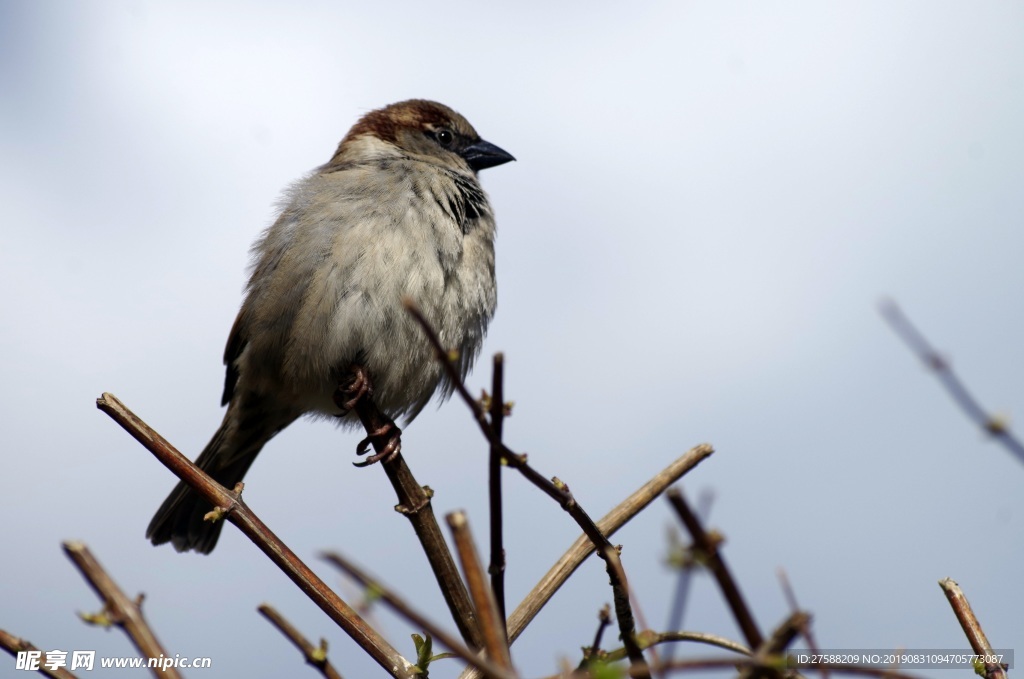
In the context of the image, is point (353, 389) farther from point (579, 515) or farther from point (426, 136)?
point (579, 515)

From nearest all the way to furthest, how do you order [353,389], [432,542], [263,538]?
[263,538]
[432,542]
[353,389]

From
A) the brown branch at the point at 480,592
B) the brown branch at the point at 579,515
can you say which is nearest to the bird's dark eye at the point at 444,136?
the brown branch at the point at 579,515

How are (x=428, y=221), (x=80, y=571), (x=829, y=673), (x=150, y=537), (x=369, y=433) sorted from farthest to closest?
(x=150, y=537), (x=428, y=221), (x=369, y=433), (x=80, y=571), (x=829, y=673)

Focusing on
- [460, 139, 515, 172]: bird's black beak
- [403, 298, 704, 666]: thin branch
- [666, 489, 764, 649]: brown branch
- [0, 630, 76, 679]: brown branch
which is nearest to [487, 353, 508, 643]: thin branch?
[403, 298, 704, 666]: thin branch

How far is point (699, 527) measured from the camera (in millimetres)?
814

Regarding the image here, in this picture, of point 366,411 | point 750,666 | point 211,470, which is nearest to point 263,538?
point 750,666

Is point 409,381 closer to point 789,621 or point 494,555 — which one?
point 494,555

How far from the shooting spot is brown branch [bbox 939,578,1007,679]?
4.62 ft

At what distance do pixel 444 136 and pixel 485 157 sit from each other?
0.24m

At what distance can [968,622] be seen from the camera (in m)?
1.50

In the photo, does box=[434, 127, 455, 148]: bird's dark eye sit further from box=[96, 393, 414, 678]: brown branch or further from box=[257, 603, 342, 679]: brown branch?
box=[257, 603, 342, 679]: brown branch

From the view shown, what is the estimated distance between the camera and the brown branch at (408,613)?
88 cm

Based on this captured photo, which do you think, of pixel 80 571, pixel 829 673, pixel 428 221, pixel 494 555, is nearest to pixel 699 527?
pixel 829 673

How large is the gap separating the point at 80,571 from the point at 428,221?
2574 millimetres
